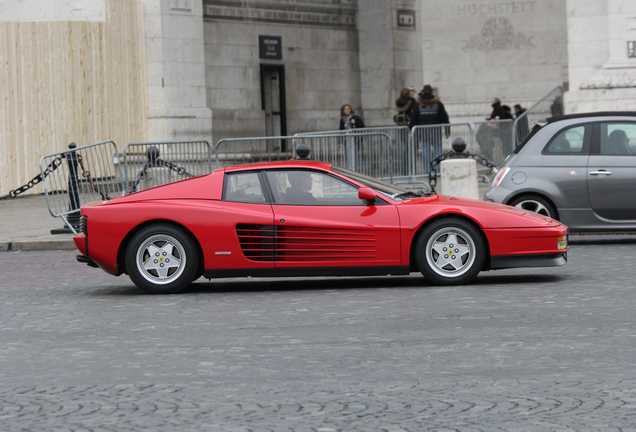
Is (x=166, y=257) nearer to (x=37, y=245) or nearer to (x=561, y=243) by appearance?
(x=561, y=243)

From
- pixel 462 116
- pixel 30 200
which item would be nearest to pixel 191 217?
pixel 30 200

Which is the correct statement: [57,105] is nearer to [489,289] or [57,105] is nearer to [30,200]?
[30,200]

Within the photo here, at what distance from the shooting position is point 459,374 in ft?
27.2

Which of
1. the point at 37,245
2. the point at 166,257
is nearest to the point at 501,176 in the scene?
the point at 166,257

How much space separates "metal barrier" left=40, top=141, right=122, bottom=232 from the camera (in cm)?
1981

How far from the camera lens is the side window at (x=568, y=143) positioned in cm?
1691

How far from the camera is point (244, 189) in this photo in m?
13.3

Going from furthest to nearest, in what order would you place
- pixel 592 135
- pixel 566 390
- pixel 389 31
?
pixel 389 31, pixel 592 135, pixel 566 390

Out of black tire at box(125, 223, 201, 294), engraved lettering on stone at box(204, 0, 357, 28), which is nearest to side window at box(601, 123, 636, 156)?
black tire at box(125, 223, 201, 294)

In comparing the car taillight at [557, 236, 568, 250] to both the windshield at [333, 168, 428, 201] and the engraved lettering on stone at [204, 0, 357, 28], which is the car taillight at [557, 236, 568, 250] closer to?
the windshield at [333, 168, 428, 201]

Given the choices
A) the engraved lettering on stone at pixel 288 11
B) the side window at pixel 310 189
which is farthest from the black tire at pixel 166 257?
the engraved lettering on stone at pixel 288 11

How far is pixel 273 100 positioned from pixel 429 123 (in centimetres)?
665

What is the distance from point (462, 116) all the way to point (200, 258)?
93.0 ft

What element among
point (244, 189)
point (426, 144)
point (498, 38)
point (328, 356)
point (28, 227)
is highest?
point (498, 38)
